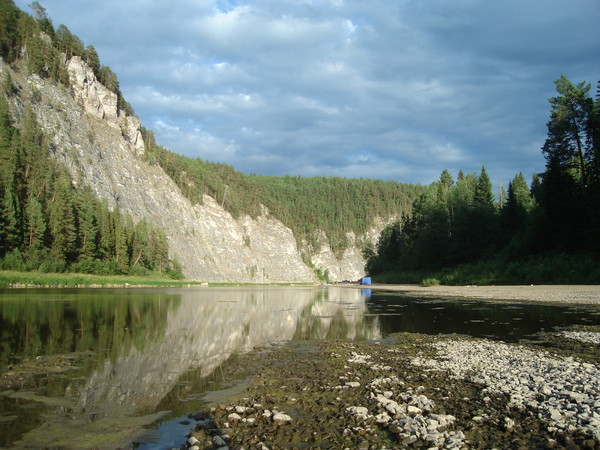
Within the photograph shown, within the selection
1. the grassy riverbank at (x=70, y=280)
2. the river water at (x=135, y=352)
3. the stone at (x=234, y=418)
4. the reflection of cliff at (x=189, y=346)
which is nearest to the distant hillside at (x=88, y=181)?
the grassy riverbank at (x=70, y=280)

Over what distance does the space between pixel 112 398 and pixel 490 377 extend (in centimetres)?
936

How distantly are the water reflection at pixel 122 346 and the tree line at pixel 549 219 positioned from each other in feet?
113

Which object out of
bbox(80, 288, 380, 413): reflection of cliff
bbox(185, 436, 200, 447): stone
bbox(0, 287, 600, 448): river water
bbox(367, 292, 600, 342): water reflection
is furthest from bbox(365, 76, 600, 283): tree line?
bbox(185, 436, 200, 447): stone

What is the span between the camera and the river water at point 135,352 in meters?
7.35

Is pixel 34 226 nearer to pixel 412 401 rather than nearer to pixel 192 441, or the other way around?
pixel 192 441

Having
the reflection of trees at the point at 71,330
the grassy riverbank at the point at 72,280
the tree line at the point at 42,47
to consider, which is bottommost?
the grassy riverbank at the point at 72,280

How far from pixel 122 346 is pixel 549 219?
52643 mm

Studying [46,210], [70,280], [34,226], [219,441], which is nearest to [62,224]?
[46,210]

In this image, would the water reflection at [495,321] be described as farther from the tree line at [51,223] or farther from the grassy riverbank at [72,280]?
the tree line at [51,223]

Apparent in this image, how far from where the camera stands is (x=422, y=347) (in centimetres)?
1543

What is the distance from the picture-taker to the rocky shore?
6777mm

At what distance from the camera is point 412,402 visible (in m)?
8.45

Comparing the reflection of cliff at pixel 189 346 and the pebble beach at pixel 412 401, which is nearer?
the pebble beach at pixel 412 401

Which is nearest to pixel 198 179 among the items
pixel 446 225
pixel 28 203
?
pixel 28 203
